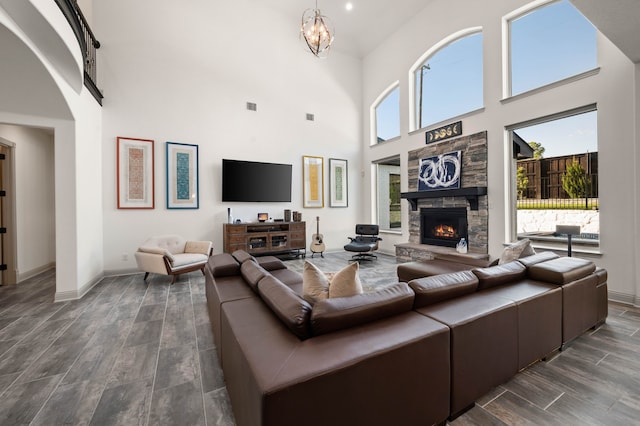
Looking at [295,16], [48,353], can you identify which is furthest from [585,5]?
[295,16]

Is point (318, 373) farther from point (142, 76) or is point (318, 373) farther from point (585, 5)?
point (142, 76)

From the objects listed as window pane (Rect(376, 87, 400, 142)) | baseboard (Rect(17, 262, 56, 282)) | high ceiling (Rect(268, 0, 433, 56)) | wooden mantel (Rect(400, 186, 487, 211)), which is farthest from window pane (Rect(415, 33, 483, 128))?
baseboard (Rect(17, 262, 56, 282))

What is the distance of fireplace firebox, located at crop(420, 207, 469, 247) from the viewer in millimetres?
5059

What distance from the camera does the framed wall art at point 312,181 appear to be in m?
6.71

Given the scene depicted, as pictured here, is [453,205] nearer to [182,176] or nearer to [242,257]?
[242,257]

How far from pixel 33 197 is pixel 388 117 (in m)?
7.76

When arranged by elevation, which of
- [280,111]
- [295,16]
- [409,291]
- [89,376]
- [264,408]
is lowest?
[89,376]

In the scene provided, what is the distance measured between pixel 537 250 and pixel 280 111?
19.4 feet

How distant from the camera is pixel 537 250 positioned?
13.4ft

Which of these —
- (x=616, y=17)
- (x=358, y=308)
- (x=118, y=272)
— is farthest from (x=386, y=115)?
(x=118, y=272)

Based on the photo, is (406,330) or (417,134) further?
(417,134)

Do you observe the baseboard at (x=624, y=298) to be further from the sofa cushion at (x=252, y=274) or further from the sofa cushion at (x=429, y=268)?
the sofa cushion at (x=252, y=274)

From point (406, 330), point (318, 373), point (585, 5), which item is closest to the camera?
point (318, 373)

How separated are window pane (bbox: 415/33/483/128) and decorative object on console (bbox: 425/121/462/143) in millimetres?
302
